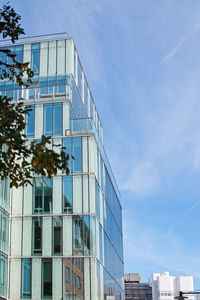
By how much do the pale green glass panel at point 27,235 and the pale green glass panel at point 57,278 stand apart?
6.10 ft

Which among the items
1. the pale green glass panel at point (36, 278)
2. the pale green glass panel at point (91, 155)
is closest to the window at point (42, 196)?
the pale green glass panel at point (91, 155)

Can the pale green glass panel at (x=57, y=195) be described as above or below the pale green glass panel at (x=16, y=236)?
above

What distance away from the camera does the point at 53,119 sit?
35500mm

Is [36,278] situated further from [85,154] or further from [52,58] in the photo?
[52,58]

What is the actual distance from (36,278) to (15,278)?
4.33 feet

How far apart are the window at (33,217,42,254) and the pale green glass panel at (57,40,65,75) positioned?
40.8 feet

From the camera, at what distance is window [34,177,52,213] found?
1281 inches

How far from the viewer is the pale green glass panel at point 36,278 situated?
3055 centimetres

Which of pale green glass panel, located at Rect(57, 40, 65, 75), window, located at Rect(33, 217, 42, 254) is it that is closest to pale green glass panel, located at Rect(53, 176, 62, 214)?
window, located at Rect(33, 217, 42, 254)

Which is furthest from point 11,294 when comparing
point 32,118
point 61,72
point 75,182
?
point 61,72

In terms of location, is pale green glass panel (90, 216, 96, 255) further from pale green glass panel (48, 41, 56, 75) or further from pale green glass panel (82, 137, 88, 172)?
pale green glass panel (48, 41, 56, 75)

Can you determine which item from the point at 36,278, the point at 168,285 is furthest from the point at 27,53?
the point at 168,285

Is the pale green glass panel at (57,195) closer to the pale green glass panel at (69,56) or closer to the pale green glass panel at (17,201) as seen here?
the pale green glass panel at (17,201)

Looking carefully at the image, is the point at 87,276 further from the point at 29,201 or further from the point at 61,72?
the point at 61,72
